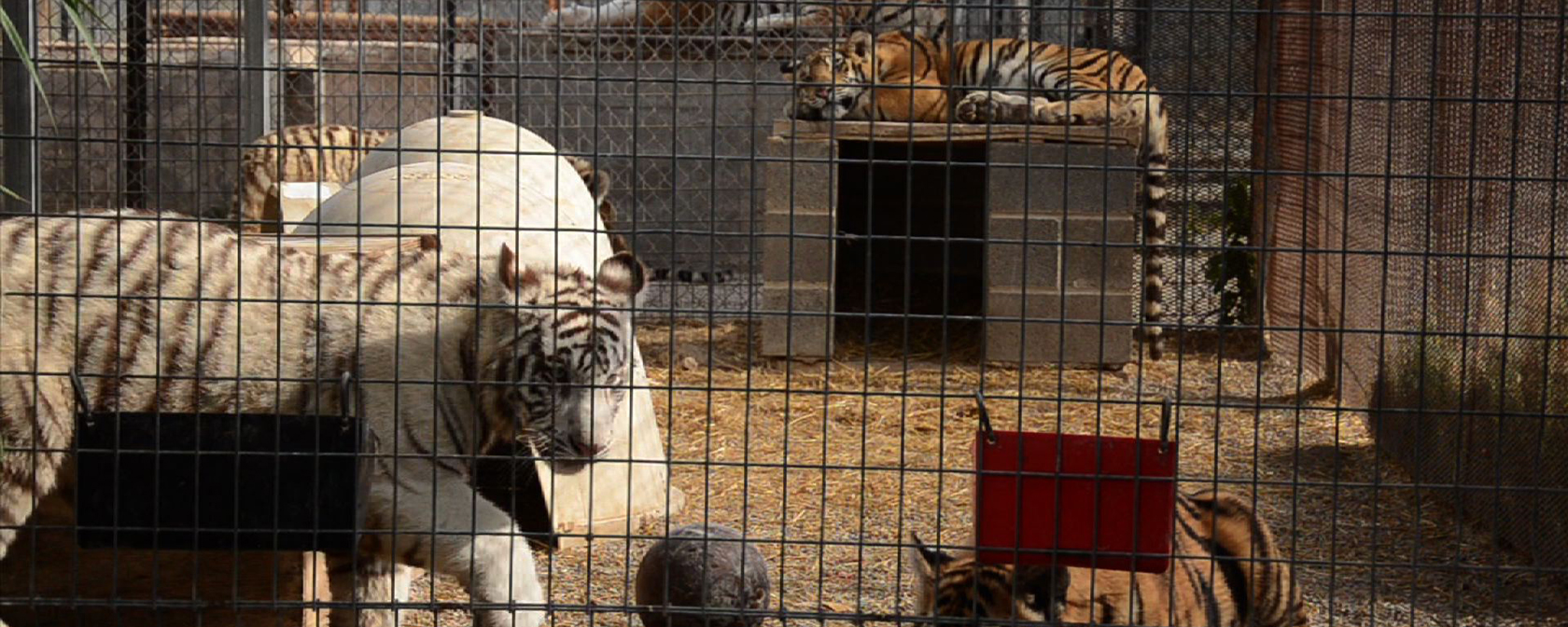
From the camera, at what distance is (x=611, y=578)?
472 cm

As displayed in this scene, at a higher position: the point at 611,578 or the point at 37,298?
the point at 37,298

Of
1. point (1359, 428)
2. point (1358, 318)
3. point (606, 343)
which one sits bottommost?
point (1359, 428)

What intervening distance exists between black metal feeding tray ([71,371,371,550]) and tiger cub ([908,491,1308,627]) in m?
1.14

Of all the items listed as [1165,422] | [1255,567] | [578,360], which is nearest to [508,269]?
[578,360]

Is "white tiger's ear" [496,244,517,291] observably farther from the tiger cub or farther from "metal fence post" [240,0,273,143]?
"metal fence post" [240,0,273,143]

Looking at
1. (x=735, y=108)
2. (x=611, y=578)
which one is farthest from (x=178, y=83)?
(x=611, y=578)

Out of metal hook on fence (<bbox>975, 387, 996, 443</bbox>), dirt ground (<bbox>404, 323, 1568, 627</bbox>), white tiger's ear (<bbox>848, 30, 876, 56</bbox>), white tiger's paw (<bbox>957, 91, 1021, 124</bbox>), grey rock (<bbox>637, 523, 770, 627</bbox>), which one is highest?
white tiger's ear (<bbox>848, 30, 876, 56</bbox>)

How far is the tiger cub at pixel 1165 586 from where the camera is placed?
11.0 feet

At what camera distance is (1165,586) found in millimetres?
3557

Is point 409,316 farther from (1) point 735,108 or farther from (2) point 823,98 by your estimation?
(1) point 735,108

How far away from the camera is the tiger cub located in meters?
3.34

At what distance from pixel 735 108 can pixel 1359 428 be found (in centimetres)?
502

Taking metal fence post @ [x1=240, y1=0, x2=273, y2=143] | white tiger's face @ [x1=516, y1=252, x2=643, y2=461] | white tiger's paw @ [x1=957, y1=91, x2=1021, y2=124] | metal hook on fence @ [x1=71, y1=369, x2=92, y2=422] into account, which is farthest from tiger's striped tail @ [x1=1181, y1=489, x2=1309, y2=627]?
metal fence post @ [x1=240, y1=0, x2=273, y2=143]

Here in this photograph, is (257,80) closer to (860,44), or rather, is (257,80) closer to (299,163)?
(299,163)
